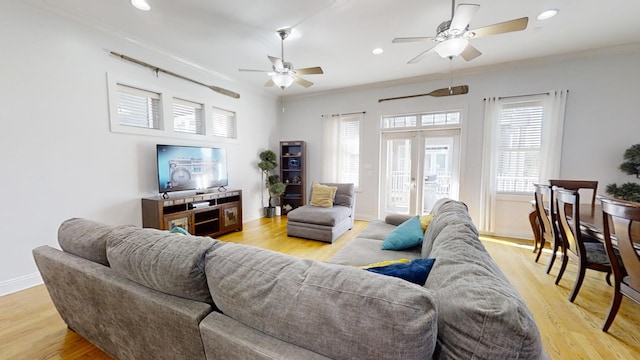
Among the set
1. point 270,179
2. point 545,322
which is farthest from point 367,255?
point 270,179

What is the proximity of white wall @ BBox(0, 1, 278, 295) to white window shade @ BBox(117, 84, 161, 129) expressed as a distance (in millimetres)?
183

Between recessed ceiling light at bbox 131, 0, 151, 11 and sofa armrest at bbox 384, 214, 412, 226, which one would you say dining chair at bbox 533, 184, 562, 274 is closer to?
sofa armrest at bbox 384, 214, 412, 226

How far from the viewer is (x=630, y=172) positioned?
10.4 ft

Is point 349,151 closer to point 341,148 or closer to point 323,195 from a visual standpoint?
point 341,148

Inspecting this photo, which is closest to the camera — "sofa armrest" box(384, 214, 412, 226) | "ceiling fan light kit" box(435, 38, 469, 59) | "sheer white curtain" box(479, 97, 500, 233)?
"ceiling fan light kit" box(435, 38, 469, 59)

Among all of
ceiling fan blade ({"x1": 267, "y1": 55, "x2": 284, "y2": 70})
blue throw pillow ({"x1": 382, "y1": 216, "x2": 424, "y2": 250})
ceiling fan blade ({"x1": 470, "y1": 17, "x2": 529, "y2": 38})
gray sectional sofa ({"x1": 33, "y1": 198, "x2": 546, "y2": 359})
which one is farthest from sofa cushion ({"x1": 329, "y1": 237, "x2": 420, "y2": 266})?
ceiling fan blade ({"x1": 267, "y1": 55, "x2": 284, "y2": 70})

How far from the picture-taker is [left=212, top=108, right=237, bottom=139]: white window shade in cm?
447

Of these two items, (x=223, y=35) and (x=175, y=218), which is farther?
(x=175, y=218)

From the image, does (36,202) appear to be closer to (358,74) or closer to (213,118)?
(213,118)

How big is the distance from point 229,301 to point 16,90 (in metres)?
3.24

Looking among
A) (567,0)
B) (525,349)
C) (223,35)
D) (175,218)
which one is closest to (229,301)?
(525,349)

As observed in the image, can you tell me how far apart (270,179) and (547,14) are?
4983 mm

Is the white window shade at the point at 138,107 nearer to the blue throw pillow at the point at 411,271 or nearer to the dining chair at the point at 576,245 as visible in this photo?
the blue throw pillow at the point at 411,271

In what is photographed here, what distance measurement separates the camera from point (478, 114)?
413cm
